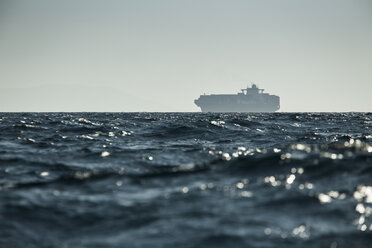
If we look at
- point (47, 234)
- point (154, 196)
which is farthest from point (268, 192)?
point (47, 234)

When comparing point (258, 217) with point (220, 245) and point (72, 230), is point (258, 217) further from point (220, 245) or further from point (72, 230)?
point (72, 230)

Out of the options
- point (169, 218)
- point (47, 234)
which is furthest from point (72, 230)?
point (169, 218)

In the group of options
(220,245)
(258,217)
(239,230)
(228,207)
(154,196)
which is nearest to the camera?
(220,245)

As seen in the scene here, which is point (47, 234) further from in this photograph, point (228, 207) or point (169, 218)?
point (228, 207)

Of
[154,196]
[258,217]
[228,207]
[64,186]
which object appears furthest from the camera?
[64,186]

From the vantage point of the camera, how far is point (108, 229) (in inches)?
227

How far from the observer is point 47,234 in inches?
223

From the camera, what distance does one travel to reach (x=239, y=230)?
559cm

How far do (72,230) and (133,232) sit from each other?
813 millimetres

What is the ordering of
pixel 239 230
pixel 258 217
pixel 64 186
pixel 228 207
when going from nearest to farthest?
pixel 239 230 < pixel 258 217 < pixel 228 207 < pixel 64 186

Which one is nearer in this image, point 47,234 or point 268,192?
point 47,234

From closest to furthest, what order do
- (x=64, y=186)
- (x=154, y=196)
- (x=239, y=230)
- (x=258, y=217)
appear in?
(x=239, y=230) → (x=258, y=217) → (x=154, y=196) → (x=64, y=186)

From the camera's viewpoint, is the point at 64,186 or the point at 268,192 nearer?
the point at 268,192

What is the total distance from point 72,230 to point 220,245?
1.97 m
